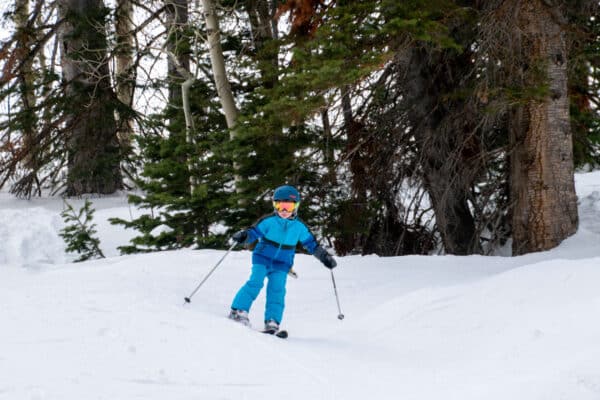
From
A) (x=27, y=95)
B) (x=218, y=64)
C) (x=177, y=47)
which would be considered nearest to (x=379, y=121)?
(x=218, y=64)

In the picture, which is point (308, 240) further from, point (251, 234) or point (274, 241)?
point (251, 234)

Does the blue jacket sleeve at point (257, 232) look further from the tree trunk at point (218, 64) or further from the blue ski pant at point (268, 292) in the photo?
the tree trunk at point (218, 64)

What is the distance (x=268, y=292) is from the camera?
6.66 meters

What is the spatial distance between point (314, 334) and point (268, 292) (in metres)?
0.64

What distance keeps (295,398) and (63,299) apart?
2.83m

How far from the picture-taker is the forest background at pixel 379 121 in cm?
841

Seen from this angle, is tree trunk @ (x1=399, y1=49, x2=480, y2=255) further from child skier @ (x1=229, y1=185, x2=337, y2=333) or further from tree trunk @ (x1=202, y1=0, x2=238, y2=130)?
child skier @ (x1=229, y1=185, x2=337, y2=333)

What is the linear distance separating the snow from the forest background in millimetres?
1900

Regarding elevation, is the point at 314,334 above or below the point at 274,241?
below

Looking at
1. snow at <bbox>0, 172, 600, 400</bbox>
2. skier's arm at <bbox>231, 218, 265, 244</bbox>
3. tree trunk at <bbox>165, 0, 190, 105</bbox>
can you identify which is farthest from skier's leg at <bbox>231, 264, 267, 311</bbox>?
tree trunk at <bbox>165, 0, 190, 105</bbox>

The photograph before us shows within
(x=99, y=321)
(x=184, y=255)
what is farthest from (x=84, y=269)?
(x=99, y=321)

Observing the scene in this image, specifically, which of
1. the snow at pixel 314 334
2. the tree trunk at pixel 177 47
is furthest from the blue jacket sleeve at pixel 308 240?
the tree trunk at pixel 177 47

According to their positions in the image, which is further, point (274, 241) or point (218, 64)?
point (218, 64)

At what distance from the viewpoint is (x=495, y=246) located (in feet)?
37.3
